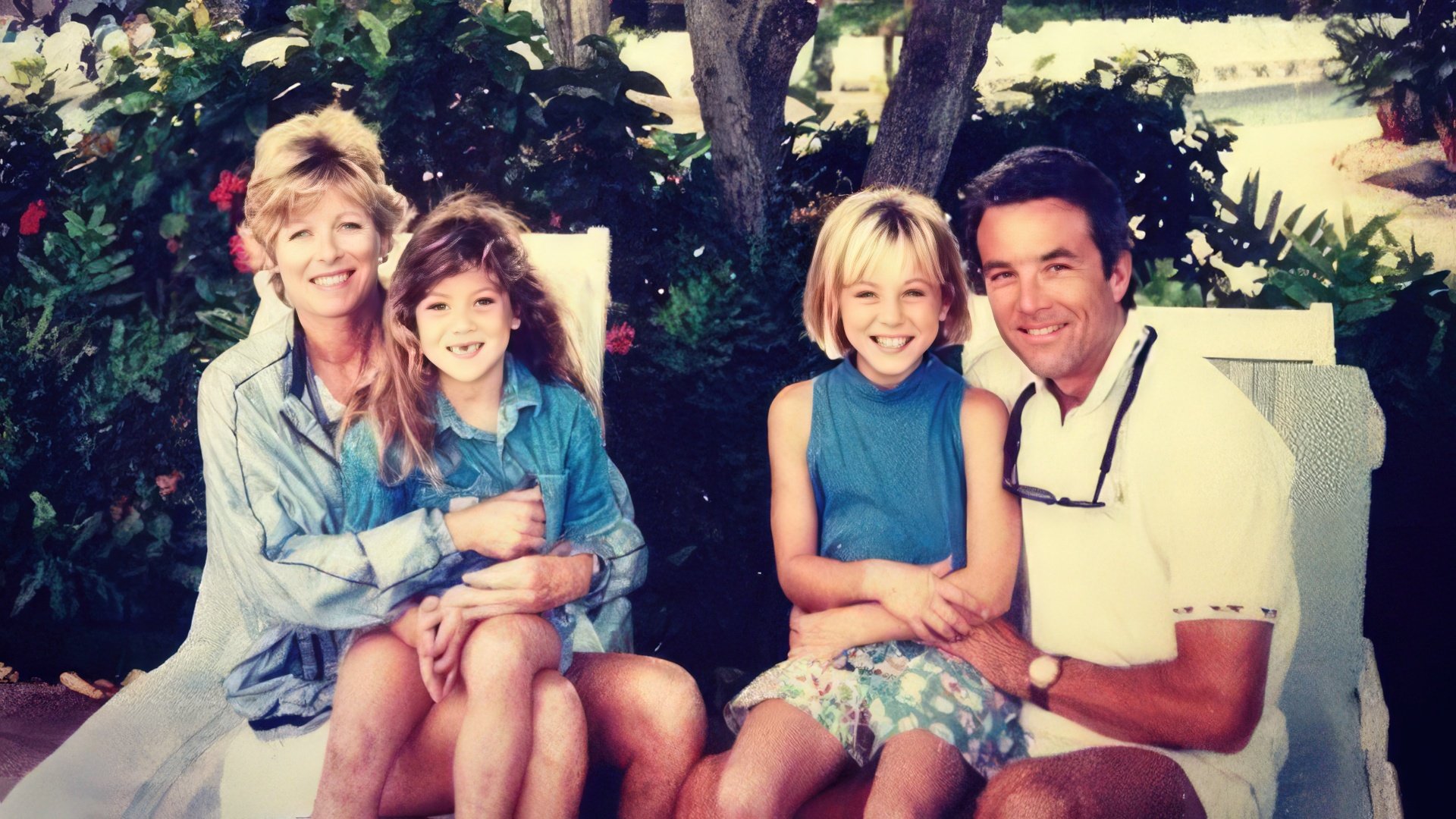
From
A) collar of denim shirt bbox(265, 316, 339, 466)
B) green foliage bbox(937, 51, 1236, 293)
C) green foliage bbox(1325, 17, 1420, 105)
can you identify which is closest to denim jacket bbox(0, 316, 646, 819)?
collar of denim shirt bbox(265, 316, 339, 466)

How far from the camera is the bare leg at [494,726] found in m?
2.55

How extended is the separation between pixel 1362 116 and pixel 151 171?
3045 mm

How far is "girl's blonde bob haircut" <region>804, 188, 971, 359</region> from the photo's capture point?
2549mm

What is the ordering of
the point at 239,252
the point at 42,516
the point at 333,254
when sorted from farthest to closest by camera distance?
the point at 42,516 → the point at 239,252 → the point at 333,254

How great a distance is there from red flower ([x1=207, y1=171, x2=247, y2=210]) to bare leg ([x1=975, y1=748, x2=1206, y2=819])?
2358mm

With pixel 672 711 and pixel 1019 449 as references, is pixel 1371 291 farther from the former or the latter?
pixel 672 711

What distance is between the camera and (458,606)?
9.02 ft

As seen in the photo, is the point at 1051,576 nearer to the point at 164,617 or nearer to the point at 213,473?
the point at 213,473

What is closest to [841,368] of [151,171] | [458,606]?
[458,606]

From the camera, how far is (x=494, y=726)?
2551 millimetres

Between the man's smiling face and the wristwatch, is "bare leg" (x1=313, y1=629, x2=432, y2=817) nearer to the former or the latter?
the wristwatch

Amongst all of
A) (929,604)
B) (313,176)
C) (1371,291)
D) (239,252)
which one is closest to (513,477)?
(313,176)

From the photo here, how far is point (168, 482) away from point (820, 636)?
77.9 inches

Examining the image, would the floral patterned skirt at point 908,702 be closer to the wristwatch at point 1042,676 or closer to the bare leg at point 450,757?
the wristwatch at point 1042,676
